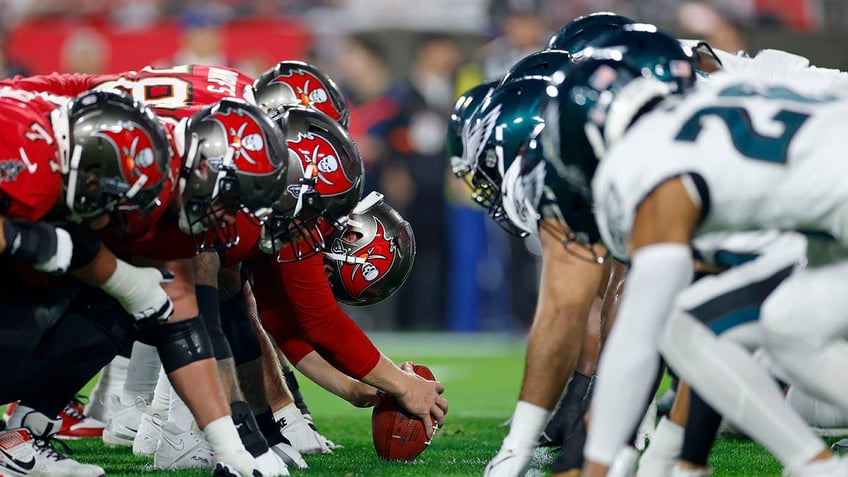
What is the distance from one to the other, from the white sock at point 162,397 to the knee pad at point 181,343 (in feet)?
3.47

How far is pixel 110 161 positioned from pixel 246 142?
16.3 inches

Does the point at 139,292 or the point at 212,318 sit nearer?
the point at 139,292

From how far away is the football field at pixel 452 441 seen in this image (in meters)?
4.04

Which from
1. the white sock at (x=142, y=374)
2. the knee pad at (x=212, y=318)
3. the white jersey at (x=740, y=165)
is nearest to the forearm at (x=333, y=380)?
the knee pad at (x=212, y=318)

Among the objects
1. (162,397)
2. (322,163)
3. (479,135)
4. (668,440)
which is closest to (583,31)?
(479,135)

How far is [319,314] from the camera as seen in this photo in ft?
13.9

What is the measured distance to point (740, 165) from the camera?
2732mm

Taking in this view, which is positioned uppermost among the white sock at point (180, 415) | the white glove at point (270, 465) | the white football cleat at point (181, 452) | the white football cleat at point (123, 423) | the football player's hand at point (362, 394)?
the white glove at point (270, 465)

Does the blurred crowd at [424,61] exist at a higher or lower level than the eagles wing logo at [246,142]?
lower

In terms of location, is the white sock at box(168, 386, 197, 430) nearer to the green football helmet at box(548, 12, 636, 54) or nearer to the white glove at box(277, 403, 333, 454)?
the white glove at box(277, 403, 333, 454)

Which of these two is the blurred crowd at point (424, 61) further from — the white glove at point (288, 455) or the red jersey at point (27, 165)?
the red jersey at point (27, 165)

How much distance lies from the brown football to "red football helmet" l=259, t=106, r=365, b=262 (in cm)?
61

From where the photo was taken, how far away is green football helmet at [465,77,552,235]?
3.96 meters

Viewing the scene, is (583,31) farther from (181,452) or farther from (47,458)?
(47,458)
